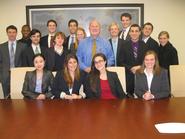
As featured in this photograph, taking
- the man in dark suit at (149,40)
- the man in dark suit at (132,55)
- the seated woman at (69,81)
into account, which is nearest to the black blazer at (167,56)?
the man in dark suit at (149,40)

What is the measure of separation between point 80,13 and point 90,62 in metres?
1.95

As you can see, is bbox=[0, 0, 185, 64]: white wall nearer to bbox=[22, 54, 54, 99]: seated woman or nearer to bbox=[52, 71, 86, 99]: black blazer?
bbox=[22, 54, 54, 99]: seated woman

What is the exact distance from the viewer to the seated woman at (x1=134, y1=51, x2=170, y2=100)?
11.3ft

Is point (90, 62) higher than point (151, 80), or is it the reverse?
point (90, 62)

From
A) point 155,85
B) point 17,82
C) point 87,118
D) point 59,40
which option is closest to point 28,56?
point 59,40

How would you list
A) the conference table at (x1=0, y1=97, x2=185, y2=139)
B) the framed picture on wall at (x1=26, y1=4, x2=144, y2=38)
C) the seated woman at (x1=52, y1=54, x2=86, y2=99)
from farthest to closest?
the framed picture on wall at (x1=26, y1=4, x2=144, y2=38)
the seated woman at (x1=52, y1=54, x2=86, y2=99)
the conference table at (x1=0, y1=97, x2=185, y2=139)

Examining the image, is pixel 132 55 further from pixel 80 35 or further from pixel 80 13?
pixel 80 13

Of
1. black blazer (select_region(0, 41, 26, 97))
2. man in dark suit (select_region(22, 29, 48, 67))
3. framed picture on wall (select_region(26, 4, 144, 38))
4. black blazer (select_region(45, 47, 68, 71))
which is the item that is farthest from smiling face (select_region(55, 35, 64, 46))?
framed picture on wall (select_region(26, 4, 144, 38))

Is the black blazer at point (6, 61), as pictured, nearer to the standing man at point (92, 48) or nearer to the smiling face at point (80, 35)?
the smiling face at point (80, 35)

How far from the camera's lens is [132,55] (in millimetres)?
4258

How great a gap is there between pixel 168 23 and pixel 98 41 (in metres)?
2.24

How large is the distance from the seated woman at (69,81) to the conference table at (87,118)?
1.80 ft

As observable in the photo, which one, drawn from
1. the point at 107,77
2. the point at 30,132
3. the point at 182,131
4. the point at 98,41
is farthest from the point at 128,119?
the point at 98,41

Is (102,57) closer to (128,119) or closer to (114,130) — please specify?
(128,119)
